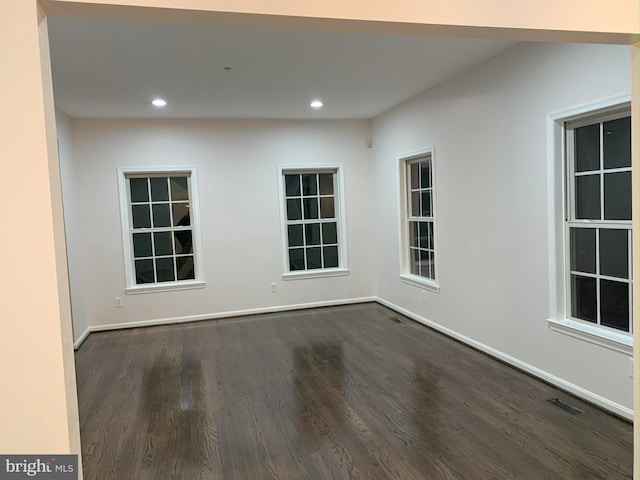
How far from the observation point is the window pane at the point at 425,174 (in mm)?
5293

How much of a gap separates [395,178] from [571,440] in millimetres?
3713

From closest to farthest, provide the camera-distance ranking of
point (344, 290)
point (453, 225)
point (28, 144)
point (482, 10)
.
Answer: point (28, 144), point (482, 10), point (453, 225), point (344, 290)

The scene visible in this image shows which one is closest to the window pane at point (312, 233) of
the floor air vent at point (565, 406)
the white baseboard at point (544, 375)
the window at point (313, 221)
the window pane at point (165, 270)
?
A: the window at point (313, 221)

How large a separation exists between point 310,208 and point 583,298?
12.8ft

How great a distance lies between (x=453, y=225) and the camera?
460cm

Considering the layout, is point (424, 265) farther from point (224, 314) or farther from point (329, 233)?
point (224, 314)

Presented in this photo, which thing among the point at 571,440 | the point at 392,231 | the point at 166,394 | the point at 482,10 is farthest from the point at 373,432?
the point at 392,231

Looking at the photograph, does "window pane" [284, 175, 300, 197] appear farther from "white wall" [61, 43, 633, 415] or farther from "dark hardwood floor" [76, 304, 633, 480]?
"dark hardwood floor" [76, 304, 633, 480]

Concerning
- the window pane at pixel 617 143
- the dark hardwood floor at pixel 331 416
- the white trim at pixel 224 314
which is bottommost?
the dark hardwood floor at pixel 331 416

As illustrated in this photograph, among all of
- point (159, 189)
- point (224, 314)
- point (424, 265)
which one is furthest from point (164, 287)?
point (424, 265)

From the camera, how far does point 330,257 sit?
260 inches

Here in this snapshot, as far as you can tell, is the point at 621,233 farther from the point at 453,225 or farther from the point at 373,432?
the point at 373,432

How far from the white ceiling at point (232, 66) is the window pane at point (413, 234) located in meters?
1.53

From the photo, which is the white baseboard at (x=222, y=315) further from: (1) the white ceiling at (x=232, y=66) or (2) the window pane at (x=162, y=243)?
(1) the white ceiling at (x=232, y=66)
